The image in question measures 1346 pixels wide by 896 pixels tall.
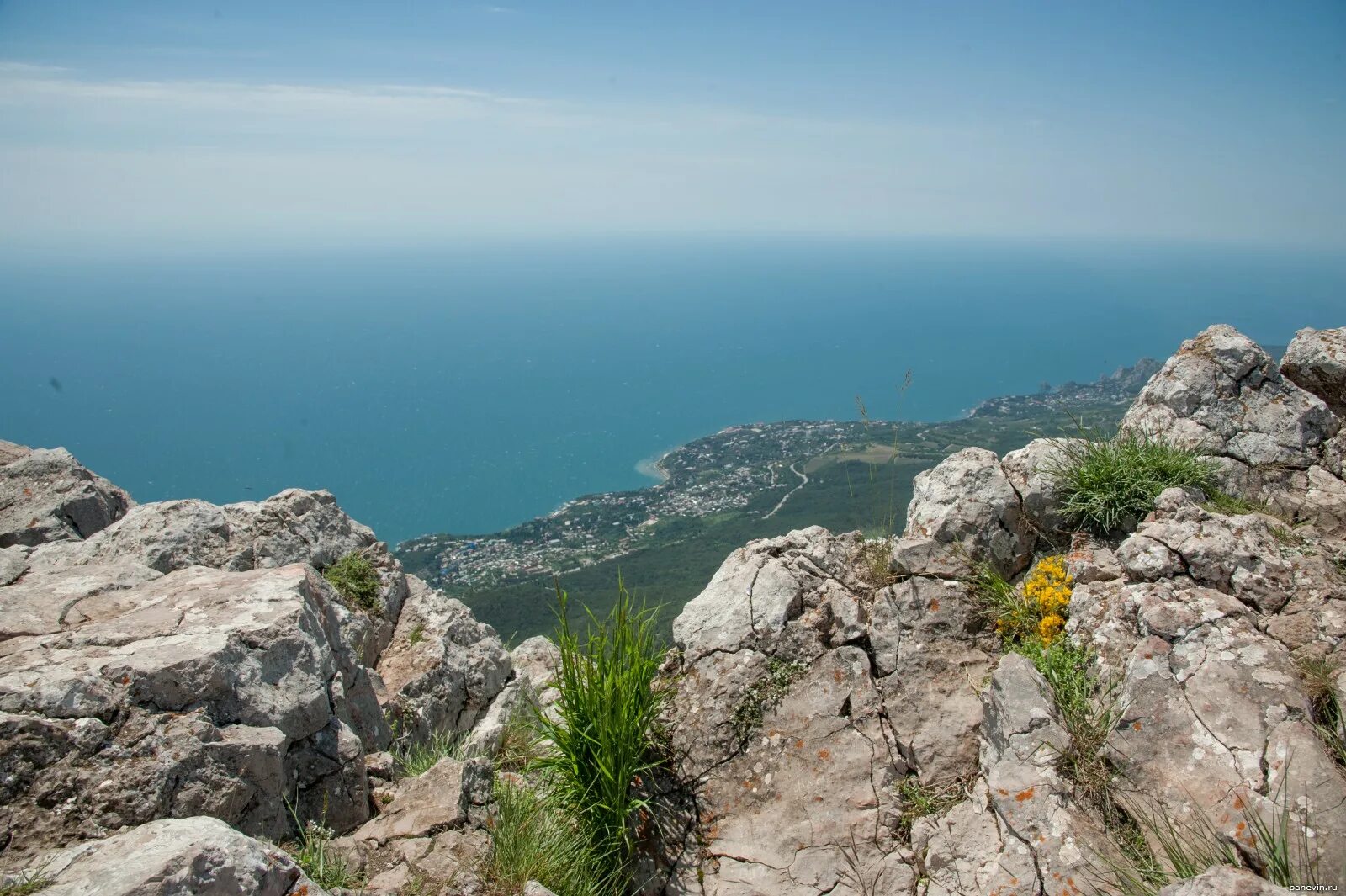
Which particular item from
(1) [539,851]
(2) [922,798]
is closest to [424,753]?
(1) [539,851]

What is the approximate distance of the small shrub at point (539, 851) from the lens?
434cm

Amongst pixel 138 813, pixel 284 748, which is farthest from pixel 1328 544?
pixel 138 813

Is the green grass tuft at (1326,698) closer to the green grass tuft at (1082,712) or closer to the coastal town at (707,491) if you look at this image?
the green grass tuft at (1082,712)

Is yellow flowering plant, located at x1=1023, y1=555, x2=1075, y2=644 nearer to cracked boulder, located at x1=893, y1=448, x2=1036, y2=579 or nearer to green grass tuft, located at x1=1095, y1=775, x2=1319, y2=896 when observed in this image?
cracked boulder, located at x1=893, y1=448, x2=1036, y2=579

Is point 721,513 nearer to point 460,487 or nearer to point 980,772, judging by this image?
point 980,772

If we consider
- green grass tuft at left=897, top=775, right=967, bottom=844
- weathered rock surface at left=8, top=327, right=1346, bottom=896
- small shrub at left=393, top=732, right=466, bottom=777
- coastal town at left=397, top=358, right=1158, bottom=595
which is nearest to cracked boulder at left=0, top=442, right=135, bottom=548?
weathered rock surface at left=8, top=327, right=1346, bottom=896

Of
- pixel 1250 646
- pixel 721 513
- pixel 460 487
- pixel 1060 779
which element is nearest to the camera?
pixel 1060 779

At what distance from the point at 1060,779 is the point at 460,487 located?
141046 mm

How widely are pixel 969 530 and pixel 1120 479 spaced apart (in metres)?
1.54

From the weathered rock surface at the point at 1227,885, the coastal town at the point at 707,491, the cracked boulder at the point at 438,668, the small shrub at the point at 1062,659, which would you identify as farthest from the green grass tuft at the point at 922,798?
the coastal town at the point at 707,491

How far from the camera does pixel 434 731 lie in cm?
788

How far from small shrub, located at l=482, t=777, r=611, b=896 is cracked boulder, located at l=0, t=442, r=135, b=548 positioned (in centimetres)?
767

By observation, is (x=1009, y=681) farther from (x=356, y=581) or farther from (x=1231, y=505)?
(x=356, y=581)

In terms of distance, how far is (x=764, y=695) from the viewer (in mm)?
5816
